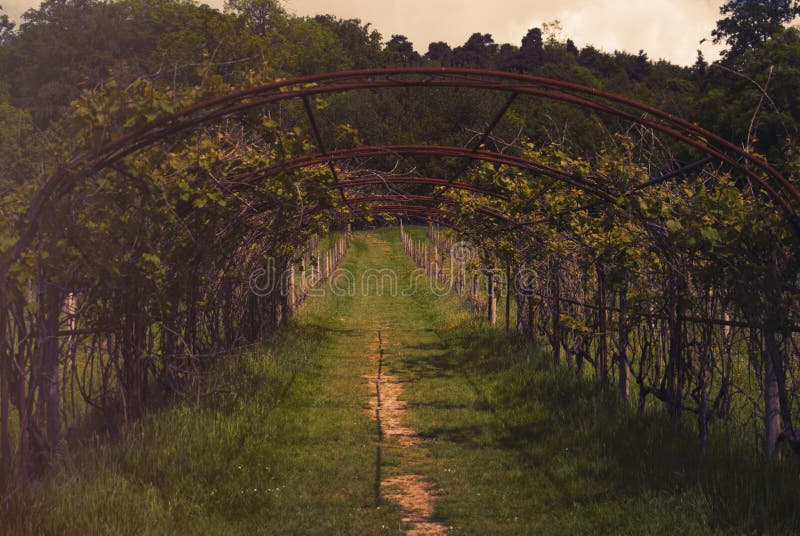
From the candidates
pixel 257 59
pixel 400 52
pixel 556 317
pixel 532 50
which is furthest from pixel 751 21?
pixel 400 52

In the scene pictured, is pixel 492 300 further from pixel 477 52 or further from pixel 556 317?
pixel 477 52

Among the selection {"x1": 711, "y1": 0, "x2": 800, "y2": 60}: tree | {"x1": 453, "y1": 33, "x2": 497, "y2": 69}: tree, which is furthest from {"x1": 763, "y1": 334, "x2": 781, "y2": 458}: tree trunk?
{"x1": 453, "y1": 33, "x2": 497, "y2": 69}: tree

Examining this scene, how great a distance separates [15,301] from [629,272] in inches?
230

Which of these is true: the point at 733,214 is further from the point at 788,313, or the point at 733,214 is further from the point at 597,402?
the point at 597,402

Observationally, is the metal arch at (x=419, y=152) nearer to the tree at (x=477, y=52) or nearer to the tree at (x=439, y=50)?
the tree at (x=477, y=52)

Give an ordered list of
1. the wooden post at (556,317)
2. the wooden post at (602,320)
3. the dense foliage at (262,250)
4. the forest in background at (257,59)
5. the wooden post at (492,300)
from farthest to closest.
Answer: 1. the forest in background at (257,59)
2. the wooden post at (492,300)
3. the wooden post at (556,317)
4. the wooden post at (602,320)
5. the dense foliage at (262,250)

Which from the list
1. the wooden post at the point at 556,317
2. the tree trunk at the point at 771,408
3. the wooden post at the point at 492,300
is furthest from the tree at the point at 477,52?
the tree trunk at the point at 771,408

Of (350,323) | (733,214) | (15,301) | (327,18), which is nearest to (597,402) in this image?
(733,214)

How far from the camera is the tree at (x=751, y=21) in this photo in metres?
43.2

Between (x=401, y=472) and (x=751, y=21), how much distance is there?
43477 millimetres

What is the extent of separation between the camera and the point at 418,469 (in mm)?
7688

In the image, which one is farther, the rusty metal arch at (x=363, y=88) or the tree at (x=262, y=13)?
the tree at (x=262, y=13)

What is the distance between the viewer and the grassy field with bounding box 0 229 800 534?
219 inches

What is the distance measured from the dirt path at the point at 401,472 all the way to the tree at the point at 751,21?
38.0 meters
